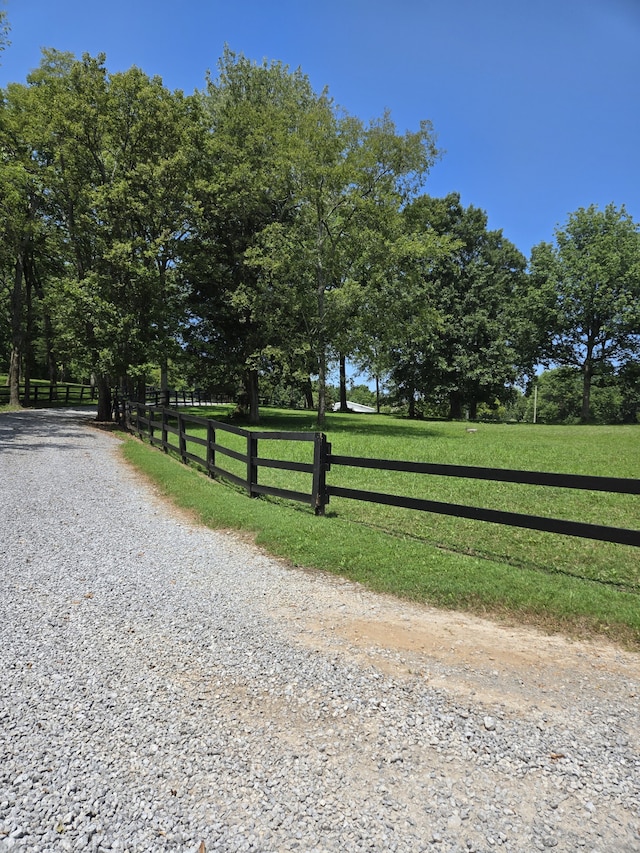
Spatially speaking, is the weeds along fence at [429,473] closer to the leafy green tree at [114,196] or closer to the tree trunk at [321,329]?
the tree trunk at [321,329]

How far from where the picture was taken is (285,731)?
259 cm

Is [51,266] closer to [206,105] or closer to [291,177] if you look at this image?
[206,105]

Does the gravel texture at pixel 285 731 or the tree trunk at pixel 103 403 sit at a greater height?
the tree trunk at pixel 103 403

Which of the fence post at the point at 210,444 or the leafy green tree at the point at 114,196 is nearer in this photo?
the fence post at the point at 210,444

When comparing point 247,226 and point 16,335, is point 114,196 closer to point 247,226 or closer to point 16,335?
point 247,226

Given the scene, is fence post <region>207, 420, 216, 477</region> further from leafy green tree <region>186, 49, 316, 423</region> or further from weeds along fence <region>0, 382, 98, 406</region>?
weeds along fence <region>0, 382, 98, 406</region>

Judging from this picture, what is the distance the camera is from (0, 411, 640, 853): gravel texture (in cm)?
200

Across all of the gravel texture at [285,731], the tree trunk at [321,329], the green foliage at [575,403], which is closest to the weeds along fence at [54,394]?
the tree trunk at [321,329]

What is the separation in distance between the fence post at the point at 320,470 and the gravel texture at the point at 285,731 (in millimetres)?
2592

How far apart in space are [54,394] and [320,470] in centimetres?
3444

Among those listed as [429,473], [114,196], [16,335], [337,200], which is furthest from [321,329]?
[429,473]

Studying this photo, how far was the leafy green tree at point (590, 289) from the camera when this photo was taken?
33.3m

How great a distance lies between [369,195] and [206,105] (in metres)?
12.5

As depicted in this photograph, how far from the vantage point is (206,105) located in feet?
90.0
